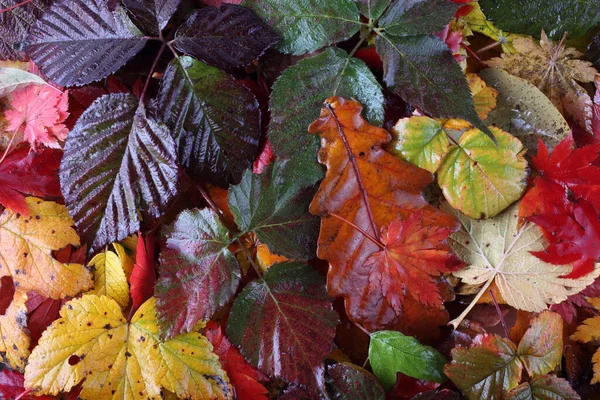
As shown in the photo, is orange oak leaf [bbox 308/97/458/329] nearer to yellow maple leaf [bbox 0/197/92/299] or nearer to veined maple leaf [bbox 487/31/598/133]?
veined maple leaf [bbox 487/31/598/133]

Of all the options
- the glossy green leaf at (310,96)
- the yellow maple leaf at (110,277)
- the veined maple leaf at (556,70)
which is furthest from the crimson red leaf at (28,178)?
the veined maple leaf at (556,70)

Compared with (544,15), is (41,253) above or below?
below

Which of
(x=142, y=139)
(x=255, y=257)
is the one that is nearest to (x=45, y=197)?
(x=142, y=139)

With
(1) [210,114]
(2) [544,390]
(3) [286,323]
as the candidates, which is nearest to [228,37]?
(1) [210,114]

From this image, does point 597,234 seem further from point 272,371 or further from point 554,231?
point 272,371

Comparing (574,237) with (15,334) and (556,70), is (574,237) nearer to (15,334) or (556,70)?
(556,70)

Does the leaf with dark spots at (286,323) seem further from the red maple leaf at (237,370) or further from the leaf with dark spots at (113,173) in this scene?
the leaf with dark spots at (113,173)
